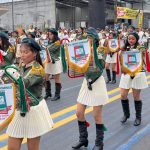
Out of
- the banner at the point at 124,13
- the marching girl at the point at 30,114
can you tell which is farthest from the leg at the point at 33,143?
the banner at the point at 124,13

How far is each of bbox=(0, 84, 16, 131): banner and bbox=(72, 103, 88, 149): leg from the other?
181 centimetres

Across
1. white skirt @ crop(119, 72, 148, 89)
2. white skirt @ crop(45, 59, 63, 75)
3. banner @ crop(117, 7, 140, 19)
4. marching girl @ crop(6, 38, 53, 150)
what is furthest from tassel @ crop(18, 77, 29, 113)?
banner @ crop(117, 7, 140, 19)

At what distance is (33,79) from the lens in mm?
4098

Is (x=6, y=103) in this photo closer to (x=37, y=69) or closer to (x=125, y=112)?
(x=37, y=69)

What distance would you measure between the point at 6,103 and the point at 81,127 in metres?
1.98

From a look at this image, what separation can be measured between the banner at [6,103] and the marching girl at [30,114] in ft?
0.53

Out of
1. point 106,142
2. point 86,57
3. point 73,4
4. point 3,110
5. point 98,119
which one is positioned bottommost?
point 106,142

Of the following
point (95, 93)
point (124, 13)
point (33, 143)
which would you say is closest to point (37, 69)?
point (33, 143)

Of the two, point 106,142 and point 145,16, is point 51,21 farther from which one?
point 106,142

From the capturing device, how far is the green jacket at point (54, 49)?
940 cm

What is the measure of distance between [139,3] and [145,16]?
8.27 feet

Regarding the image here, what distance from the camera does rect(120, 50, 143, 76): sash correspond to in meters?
6.89

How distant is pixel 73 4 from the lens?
4619 cm

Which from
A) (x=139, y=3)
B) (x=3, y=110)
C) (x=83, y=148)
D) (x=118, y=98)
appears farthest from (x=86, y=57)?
(x=139, y=3)
